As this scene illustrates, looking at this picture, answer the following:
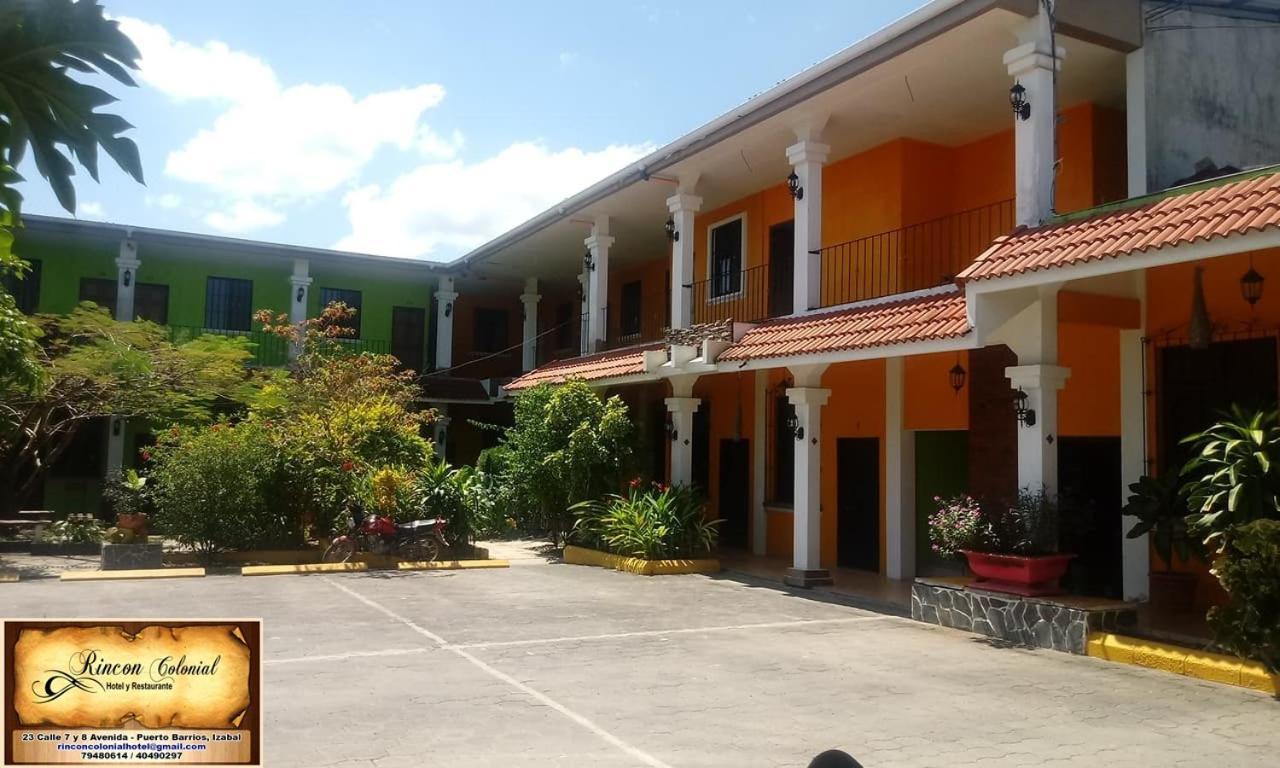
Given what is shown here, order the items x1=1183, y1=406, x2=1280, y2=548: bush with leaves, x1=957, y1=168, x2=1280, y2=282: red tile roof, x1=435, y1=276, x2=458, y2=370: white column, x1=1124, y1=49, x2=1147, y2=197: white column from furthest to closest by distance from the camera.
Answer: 1. x1=435, y1=276, x2=458, y2=370: white column
2. x1=1124, y1=49, x2=1147, y2=197: white column
3. x1=1183, y1=406, x2=1280, y2=548: bush with leaves
4. x1=957, y1=168, x2=1280, y2=282: red tile roof

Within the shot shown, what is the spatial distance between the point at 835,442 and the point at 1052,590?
629cm

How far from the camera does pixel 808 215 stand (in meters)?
13.3

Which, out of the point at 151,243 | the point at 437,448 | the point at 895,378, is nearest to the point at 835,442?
the point at 895,378

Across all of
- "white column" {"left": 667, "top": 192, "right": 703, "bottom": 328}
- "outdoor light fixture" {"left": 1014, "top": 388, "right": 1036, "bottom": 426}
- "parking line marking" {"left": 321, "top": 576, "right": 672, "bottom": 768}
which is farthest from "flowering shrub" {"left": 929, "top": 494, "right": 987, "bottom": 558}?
"white column" {"left": 667, "top": 192, "right": 703, "bottom": 328}

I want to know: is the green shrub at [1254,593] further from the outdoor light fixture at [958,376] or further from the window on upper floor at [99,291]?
the window on upper floor at [99,291]

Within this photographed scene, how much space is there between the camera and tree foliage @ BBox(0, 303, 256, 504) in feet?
56.4

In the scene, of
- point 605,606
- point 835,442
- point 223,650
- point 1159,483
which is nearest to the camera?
point 223,650

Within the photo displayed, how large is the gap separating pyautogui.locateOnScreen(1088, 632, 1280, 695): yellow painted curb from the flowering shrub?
1487mm

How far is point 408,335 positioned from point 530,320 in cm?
330

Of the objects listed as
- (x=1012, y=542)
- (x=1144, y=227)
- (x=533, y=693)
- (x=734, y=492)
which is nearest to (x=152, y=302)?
(x=734, y=492)

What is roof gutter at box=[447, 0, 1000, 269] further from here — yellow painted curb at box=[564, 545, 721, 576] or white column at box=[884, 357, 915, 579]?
yellow painted curb at box=[564, 545, 721, 576]

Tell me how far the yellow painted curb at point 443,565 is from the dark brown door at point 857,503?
5367mm

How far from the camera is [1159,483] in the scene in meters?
9.26

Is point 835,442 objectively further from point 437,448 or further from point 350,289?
point 350,289
